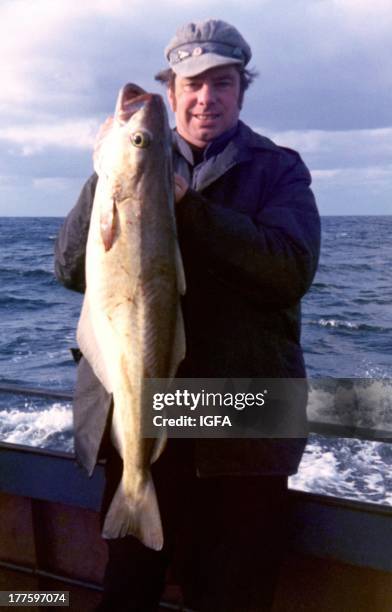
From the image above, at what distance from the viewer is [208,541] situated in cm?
251

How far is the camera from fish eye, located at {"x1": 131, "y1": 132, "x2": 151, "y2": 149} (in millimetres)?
2113

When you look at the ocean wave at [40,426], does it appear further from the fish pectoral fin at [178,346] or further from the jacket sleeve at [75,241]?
the fish pectoral fin at [178,346]

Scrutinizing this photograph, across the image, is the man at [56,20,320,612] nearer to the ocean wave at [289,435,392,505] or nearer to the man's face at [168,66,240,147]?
the man's face at [168,66,240,147]

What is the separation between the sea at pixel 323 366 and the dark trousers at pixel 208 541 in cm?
78

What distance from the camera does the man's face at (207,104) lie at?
2.52m

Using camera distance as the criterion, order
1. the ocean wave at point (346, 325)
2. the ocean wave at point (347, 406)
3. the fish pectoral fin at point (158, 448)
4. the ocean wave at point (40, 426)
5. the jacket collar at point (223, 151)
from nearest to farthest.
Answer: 1. the fish pectoral fin at point (158, 448)
2. the jacket collar at point (223, 151)
3. the ocean wave at point (347, 406)
4. the ocean wave at point (40, 426)
5. the ocean wave at point (346, 325)

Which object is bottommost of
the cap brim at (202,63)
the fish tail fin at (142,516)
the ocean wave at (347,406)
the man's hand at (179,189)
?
the fish tail fin at (142,516)

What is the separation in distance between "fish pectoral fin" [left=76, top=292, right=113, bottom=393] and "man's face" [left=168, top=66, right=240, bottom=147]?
0.75m

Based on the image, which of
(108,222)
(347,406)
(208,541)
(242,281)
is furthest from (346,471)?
(108,222)

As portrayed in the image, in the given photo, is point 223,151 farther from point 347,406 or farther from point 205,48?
point 347,406

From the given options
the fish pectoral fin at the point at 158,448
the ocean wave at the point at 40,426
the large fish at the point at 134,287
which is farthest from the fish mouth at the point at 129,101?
the ocean wave at the point at 40,426

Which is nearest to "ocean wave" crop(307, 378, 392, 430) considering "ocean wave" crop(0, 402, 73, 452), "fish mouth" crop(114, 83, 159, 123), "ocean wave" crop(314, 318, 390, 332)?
"fish mouth" crop(114, 83, 159, 123)

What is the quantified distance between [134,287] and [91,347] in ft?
0.99

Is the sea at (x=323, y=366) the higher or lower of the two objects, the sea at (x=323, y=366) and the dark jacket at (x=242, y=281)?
the lower
